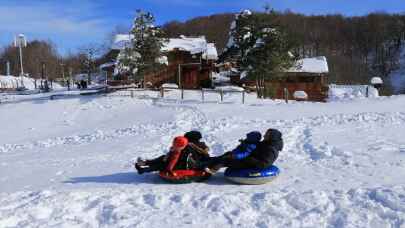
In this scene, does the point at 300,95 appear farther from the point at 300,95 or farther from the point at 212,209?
the point at 212,209

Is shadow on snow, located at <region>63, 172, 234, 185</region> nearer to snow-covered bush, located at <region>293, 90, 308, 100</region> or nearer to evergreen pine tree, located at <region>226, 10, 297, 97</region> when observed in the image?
evergreen pine tree, located at <region>226, 10, 297, 97</region>

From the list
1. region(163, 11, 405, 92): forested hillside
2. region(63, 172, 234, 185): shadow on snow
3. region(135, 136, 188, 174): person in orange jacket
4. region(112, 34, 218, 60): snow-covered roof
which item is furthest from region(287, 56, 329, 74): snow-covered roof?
region(163, 11, 405, 92): forested hillside

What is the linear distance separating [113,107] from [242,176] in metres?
20.9

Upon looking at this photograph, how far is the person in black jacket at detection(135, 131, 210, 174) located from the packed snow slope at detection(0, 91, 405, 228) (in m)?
0.26

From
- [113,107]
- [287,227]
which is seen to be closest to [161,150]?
[287,227]

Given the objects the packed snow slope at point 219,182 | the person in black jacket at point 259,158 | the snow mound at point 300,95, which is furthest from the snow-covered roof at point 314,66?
the person in black jacket at point 259,158

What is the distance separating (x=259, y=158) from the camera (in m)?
8.36

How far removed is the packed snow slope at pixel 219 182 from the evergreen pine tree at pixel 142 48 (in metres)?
17.1

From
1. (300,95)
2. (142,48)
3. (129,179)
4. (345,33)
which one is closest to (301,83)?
(300,95)

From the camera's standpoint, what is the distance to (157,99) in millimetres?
29859

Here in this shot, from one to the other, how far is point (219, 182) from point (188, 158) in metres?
0.70

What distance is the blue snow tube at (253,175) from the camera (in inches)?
324

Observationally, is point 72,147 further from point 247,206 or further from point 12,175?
point 247,206

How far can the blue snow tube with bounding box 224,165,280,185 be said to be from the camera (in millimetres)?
8227
